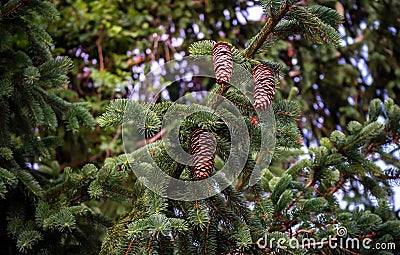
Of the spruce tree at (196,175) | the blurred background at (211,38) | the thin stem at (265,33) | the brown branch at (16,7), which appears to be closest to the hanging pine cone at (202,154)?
the spruce tree at (196,175)

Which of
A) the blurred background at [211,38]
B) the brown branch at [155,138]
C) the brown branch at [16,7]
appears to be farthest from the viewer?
the blurred background at [211,38]

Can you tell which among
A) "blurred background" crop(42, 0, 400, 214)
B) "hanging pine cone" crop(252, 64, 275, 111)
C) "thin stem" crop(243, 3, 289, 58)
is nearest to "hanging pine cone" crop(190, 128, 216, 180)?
"hanging pine cone" crop(252, 64, 275, 111)

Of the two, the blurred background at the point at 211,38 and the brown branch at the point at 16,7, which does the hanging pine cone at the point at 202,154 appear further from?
the blurred background at the point at 211,38

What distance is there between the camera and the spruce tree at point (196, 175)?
0.87 m

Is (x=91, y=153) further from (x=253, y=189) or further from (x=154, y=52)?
(x=253, y=189)

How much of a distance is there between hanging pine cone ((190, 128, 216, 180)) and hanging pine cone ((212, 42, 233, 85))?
0.11 metres

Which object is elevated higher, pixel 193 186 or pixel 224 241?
pixel 193 186

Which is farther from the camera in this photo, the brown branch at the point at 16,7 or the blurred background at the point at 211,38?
the blurred background at the point at 211,38

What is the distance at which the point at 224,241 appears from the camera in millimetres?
951

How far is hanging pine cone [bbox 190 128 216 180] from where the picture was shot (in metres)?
0.81

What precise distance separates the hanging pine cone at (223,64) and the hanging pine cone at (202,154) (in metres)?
0.11

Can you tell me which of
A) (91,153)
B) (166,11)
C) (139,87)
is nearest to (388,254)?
(139,87)

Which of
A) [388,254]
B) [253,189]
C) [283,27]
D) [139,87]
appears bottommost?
[388,254]

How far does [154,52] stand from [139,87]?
0.35 m
